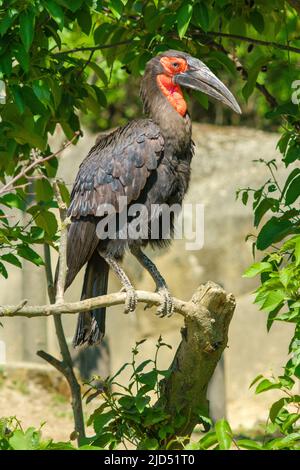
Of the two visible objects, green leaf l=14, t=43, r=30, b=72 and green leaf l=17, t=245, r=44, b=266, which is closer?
green leaf l=14, t=43, r=30, b=72

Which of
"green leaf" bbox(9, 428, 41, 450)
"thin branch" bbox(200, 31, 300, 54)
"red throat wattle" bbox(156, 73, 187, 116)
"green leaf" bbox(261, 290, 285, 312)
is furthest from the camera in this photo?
"red throat wattle" bbox(156, 73, 187, 116)

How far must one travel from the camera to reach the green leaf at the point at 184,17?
482 cm

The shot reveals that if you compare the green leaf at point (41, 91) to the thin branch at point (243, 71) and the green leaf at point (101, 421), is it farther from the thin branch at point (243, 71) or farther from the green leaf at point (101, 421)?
the thin branch at point (243, 71)

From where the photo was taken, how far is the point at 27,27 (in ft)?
14.3

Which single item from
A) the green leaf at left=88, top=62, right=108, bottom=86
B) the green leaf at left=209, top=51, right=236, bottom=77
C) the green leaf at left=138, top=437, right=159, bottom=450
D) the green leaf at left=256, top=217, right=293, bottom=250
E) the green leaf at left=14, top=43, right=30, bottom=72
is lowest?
the green leaf at left=138, top=437, right=159, bottom=450

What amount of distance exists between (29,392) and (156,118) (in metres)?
3.83

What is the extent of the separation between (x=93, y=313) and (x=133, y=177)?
0.83m

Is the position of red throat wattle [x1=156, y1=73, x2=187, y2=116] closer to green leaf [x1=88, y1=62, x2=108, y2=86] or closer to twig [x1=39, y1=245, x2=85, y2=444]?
green leaf [x1=88, y1=62, x2=108, y2=86]

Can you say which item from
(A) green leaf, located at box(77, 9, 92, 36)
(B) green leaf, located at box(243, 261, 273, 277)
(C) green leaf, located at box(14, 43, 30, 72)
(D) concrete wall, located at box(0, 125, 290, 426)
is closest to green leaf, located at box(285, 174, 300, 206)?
(B) green leaf, located at box(243, 261, 273, 277)

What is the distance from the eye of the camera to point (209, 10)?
5.18 meters

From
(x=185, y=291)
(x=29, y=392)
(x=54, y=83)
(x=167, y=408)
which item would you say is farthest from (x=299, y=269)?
(x=185, y=291)

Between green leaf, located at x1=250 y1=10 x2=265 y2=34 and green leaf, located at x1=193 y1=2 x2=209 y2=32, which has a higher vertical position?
green leaf, located at x1=250 y1=10 x2=265 y2=34

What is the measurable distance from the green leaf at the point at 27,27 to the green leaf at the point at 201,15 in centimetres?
96

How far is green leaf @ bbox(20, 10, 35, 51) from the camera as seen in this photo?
434 centimetres
